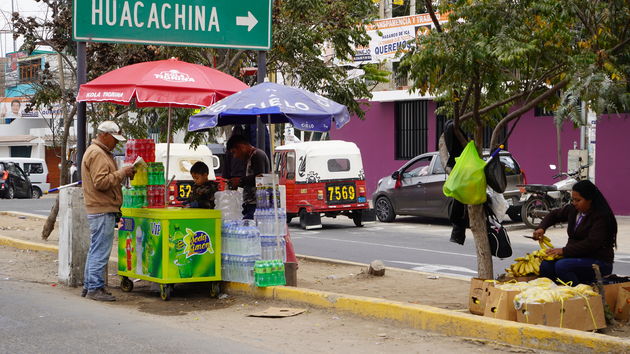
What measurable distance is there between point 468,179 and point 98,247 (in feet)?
14.1

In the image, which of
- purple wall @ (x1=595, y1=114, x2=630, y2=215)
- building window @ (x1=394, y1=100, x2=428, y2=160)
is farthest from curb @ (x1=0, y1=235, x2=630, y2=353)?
building window @ (x1=394, y1=100, x2=428, y2=160)

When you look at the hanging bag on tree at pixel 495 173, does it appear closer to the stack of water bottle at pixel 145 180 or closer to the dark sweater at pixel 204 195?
the dark sweater at pixel 204 195

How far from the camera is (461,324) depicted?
291 inches

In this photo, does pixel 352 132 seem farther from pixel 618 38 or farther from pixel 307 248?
pixel 618 38

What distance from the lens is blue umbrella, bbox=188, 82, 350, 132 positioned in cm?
920

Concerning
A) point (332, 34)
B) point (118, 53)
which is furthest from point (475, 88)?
point (118, 53)

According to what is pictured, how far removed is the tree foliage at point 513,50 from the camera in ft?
27.1

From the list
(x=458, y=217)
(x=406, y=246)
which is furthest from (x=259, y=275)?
(x=406, y=246)

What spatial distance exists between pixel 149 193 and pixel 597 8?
17.5 feet

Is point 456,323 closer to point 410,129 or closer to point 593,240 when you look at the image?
point 593,240

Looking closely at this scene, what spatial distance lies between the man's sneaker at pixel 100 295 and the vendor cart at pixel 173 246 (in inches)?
17.7

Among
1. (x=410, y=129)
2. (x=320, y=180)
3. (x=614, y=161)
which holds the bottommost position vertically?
(x=320, y=180)

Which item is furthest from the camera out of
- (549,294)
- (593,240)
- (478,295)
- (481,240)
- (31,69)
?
(31,69)

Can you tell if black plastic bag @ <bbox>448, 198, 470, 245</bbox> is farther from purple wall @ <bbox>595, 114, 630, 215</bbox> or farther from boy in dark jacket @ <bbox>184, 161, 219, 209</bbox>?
purple wall @ <bbox>595, 114, 630, 215</bbox>
